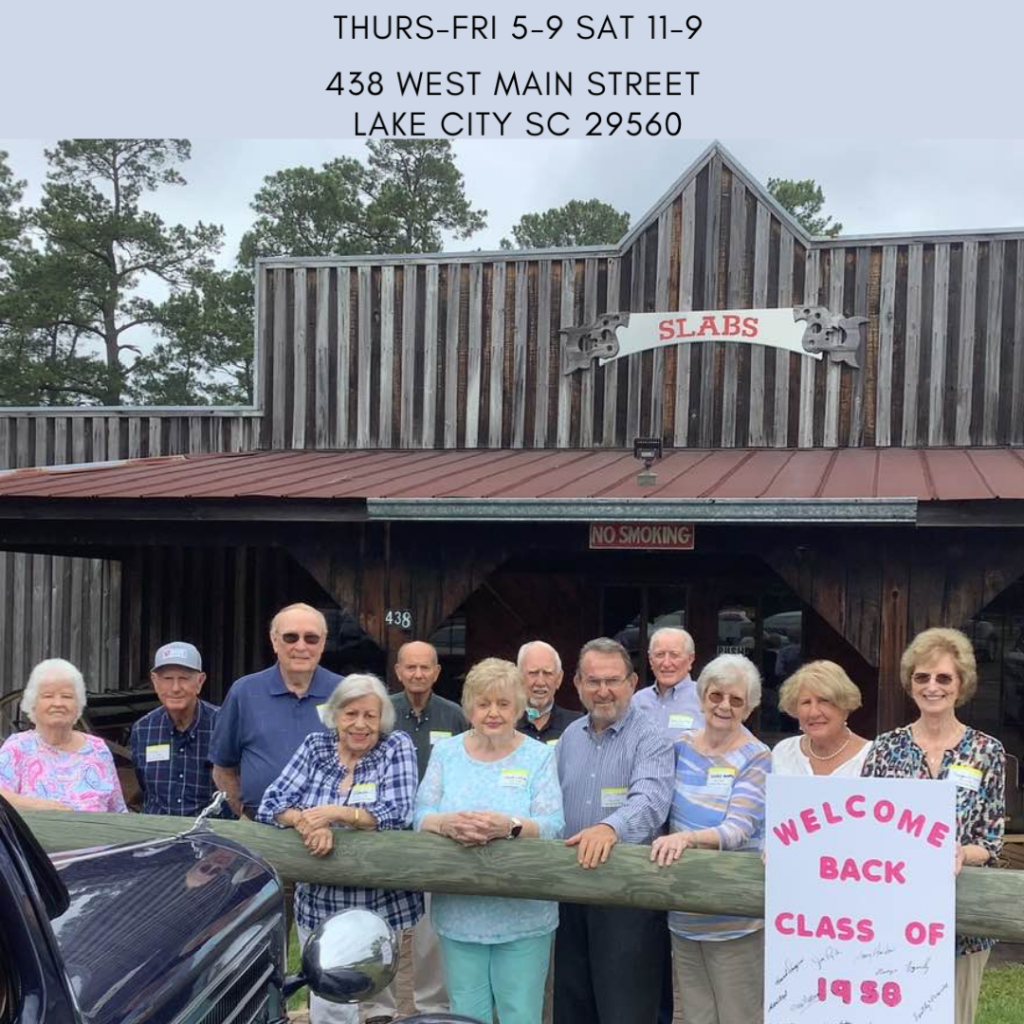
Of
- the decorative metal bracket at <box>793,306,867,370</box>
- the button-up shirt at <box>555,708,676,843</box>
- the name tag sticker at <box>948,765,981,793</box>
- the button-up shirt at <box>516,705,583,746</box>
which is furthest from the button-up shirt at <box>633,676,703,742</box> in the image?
the decorative metal bracket at <box>793,306,867,370</box>

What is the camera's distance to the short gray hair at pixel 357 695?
3758 millimetres

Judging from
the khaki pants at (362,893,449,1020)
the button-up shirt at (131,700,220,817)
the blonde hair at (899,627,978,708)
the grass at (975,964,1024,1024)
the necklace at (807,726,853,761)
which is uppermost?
the blonde hair at (899,627,978,708)

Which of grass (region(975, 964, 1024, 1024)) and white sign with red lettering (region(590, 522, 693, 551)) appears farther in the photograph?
white sign with red lettering (region(590, 522, 693, 551))

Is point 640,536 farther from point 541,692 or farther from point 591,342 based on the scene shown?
point 591,342

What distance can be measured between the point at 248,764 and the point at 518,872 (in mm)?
1477

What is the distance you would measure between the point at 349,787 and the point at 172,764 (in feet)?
4.75

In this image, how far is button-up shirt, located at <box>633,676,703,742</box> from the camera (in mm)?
5082

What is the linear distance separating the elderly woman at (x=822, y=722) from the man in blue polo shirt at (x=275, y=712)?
1896 mm

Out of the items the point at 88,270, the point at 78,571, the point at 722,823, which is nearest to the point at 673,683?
the point at 722,823

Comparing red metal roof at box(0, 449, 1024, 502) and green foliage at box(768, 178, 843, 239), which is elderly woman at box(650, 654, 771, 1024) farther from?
green foliage at box(768, 178, 843, 239)

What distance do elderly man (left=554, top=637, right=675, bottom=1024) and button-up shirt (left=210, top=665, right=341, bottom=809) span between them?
1144 mm

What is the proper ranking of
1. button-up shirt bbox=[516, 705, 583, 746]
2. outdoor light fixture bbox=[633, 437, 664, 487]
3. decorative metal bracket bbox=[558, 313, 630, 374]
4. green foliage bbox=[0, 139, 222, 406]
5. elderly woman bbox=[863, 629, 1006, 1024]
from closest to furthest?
1. elderly woman bbox=[863, 629, 1006, 1024]
2. button-up shirt bbox=[516, 705, 583, 746]
3. outdoor light fixture bbox=[633, 437, 664, 487]
4. decorative metal bracket bbox=[558, 313, 630, 374]
5. green foliage bbox=[0, 139, 222, 406]

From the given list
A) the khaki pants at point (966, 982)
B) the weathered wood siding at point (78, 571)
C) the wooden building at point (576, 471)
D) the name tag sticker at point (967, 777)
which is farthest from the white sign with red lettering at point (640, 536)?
the weathered wood siding at point (78, 571)

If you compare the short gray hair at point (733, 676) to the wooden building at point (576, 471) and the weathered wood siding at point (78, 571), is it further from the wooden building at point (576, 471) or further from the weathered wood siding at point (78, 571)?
the weathered wood siding at point (78, 571)
